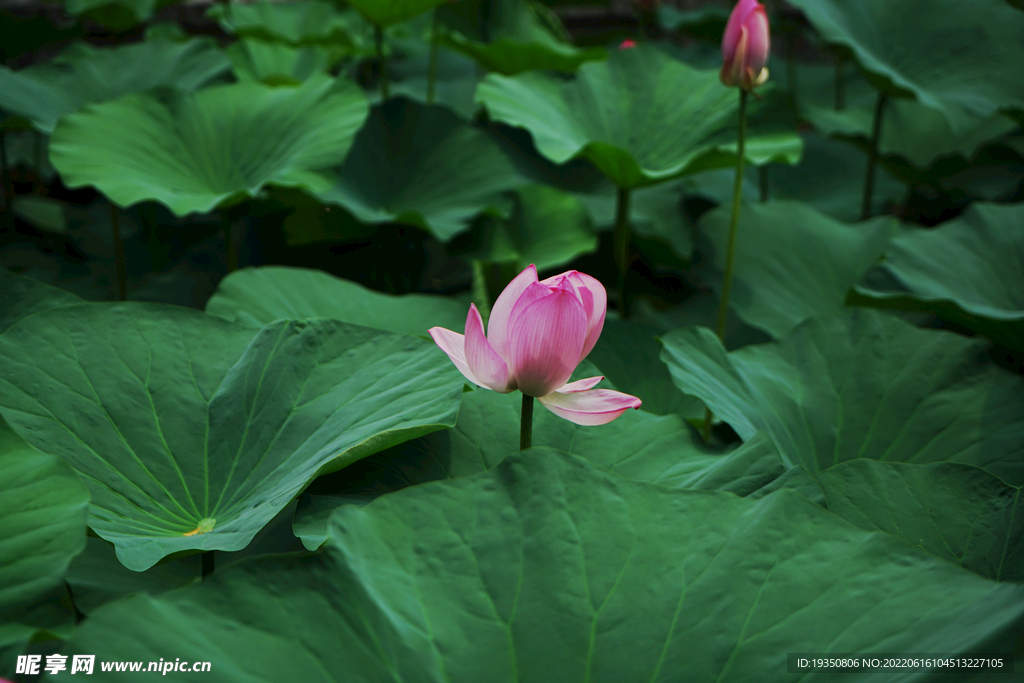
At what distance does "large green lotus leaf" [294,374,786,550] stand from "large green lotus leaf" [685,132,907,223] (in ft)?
4.52

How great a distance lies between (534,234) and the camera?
1811mm

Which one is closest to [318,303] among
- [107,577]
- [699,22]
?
[107,577]

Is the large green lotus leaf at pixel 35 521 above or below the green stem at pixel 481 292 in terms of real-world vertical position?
above

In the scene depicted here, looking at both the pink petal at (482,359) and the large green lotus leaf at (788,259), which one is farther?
the large green lotus leaf at (788,259)

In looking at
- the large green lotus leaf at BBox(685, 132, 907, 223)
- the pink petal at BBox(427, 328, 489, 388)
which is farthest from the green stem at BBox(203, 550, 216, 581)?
the large green lotus leaf at BBox(685, 132, 907, 223)

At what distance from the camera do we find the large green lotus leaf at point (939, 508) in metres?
0.76

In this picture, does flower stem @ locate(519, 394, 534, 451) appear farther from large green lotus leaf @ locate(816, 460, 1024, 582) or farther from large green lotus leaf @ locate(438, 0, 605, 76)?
large green lotus leaf @ locate(438, 0, 605, 76)

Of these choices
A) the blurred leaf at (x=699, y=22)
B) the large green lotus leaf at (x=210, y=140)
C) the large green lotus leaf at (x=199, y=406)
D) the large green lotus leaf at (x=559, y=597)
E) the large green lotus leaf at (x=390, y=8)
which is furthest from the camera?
the blurred leaf at (x=699, y=22)

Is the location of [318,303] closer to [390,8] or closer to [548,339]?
[548,339]

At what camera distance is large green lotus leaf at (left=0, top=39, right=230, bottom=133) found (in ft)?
5.56

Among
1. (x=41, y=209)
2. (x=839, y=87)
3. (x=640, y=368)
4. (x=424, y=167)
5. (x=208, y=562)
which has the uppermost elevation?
(x=839, y=87)

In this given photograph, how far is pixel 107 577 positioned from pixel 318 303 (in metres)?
0.54

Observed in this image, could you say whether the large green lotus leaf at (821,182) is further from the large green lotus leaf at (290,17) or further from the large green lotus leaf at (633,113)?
the large green lotus leaf at (290,17)

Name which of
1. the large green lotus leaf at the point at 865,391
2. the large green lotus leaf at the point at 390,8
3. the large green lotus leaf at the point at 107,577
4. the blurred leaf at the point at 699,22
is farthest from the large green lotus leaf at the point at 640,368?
the blurred leaf at the point at 699,22
